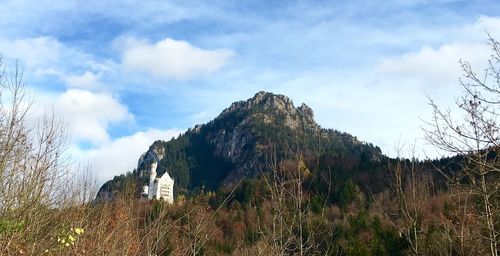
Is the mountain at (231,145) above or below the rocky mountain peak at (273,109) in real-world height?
below

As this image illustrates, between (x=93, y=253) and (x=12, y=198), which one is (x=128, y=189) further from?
(x=93, y=253)

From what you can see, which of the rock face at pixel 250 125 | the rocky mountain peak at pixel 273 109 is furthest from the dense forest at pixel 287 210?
the rocky mountain peak at pixel 273 109

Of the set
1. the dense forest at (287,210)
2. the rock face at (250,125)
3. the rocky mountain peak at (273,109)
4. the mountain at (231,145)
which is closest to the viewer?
the dense forest at (287,210)

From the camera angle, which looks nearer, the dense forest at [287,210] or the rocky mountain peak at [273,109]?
the dense forest at [287,210]

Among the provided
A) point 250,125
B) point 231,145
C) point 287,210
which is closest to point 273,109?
point 250,125

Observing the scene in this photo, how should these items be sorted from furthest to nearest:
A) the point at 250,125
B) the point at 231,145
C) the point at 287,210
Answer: the point at 231,145, the point at 250,125, the point at 287,210

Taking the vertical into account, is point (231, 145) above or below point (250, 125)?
below

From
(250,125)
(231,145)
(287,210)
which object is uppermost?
(250,125)

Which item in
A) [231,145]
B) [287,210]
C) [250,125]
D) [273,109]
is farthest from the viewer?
[273,109]

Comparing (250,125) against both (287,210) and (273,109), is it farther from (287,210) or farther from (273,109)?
(287,210)

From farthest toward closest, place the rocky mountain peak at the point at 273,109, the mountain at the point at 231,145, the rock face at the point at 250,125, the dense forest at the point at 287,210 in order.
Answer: the rocky mountain peak at the point at 273,109 < the mountain at the point at 231,145 < the rock face at the point at 250,125 < the dense forest at the point at 287,210

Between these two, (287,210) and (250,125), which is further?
(250,125)

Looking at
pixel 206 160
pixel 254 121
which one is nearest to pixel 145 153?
pixel 206 160

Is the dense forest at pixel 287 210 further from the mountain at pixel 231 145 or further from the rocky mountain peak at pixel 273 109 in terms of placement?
the rocky mountain peak at pixel 273 109
